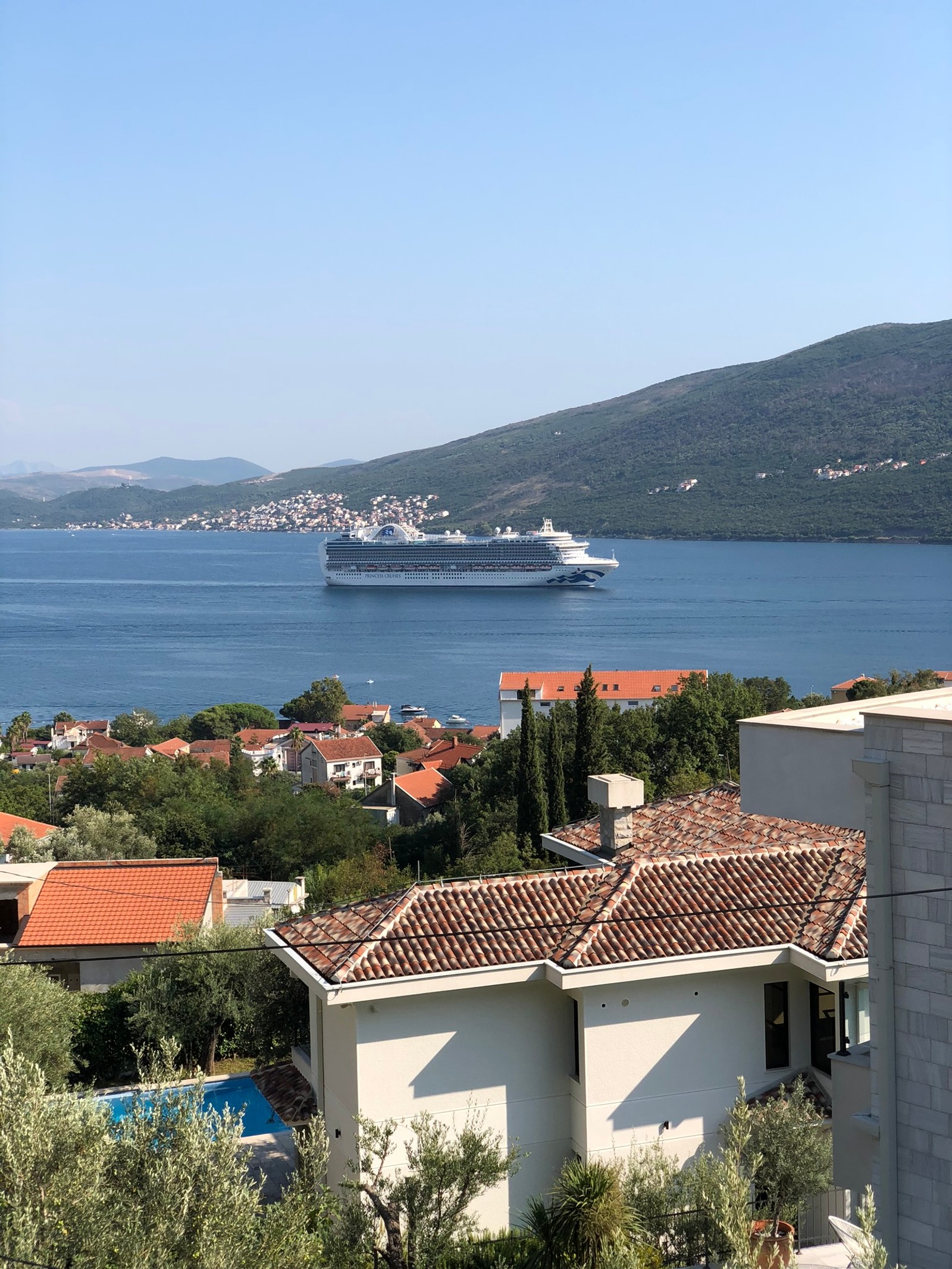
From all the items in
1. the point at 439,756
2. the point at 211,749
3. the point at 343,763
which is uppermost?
the point at 439,756

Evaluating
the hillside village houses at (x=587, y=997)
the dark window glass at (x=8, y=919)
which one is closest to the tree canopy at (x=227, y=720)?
the dark window glass at (x=8, y=919)

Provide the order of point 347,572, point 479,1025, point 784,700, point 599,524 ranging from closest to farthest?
point 479,1025
point 784,700
point 347,572
point 599,524

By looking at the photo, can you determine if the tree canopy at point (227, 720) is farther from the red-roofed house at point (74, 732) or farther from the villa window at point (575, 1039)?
the villa window at point (575, 1039)

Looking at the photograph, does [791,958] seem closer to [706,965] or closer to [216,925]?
[706,965]

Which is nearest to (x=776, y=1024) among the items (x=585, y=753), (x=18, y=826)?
(x=585, y=753)

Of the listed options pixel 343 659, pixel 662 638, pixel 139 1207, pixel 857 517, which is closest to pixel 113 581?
pixel 343 659

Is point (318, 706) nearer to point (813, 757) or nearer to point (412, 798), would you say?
point (412, 798)
